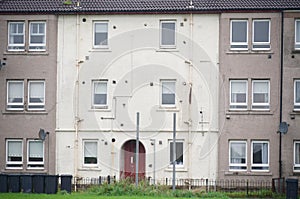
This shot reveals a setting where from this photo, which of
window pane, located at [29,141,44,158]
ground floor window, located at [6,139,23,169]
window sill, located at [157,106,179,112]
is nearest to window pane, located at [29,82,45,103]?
window pane, located at [29,141,44,158]

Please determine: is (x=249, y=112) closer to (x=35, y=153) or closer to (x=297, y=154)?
(x=297, y=154)

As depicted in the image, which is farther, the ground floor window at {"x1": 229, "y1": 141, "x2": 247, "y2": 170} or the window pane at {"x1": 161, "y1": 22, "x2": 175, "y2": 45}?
the window pane at {"x1": 161, "y1": 22, "x2": 175, "y2": 45}

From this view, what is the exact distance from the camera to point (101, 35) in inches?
1934

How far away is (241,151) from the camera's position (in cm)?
4778

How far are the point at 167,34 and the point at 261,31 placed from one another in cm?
563

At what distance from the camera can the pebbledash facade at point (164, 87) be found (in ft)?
156

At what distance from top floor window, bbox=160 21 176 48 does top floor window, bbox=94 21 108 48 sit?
342 centimetres

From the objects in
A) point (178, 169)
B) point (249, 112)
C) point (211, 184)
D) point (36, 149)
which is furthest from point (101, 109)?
point (249, 112)

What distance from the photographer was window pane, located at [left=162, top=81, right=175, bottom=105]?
159 ft

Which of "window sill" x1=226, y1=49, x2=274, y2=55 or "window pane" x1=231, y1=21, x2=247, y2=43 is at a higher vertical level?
"window pane" x1=231, y1=21, x2=247, y2=43

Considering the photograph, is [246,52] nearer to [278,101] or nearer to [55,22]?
[278,101]

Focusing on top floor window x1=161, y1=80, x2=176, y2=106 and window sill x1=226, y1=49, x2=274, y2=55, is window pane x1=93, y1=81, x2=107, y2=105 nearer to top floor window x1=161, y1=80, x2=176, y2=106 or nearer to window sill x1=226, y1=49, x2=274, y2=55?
top floor window x1=161, y1=80, x2=176, y2=106

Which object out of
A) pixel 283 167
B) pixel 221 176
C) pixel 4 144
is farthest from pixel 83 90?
pixel 283 167

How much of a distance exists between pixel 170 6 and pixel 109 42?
4.30 metres
